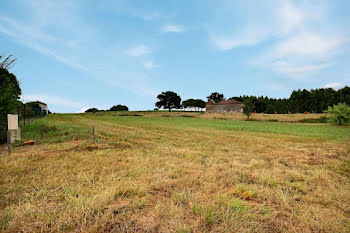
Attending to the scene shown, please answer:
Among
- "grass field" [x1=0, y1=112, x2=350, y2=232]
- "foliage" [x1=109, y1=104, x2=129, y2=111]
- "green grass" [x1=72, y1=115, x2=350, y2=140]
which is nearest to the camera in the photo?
"grass field" [x1=0, y1=112, x2=350, y2=232]

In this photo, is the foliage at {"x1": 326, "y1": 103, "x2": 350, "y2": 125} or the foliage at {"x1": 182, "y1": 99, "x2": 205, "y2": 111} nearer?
the foliage at {"x1": 326, "y1": 103, "x2": 350, "y2": 125}

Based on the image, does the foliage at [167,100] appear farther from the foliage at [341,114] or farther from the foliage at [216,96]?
the foliage at [341,114]

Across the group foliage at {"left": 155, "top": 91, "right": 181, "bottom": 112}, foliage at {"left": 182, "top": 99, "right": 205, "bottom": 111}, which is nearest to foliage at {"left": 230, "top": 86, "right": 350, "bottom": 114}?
foliage at {"left": 182, "top": 99, "right": 205, "bottom": 111}

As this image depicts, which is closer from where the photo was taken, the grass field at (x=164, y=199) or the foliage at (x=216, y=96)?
the grass field at (x=164, y=199)

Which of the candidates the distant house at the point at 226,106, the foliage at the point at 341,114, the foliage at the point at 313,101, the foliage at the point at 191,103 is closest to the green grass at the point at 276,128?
the foliage at the point at 341,114

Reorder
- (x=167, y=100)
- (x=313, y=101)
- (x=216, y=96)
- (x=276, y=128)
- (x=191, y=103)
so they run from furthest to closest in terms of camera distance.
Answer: (x=216, y=96)
(x=191, y=103)
(x=167, y=100)
(x=313, y=101)
(x=276, y=128)

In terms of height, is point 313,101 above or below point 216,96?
below

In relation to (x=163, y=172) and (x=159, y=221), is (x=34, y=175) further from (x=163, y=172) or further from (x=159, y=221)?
(x=159, y=221)

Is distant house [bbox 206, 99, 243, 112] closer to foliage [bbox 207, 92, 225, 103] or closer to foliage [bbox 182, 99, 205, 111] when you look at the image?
foliage [bbox 182, 99, 205, 111]

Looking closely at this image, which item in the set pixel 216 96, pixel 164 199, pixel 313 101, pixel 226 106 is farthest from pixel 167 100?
pixel 164 199

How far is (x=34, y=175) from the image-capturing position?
13.4 feet

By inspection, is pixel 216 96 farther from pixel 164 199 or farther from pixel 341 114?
pixel 164 199

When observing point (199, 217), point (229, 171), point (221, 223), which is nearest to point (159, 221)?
point (199, 217)

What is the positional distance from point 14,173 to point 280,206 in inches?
229
